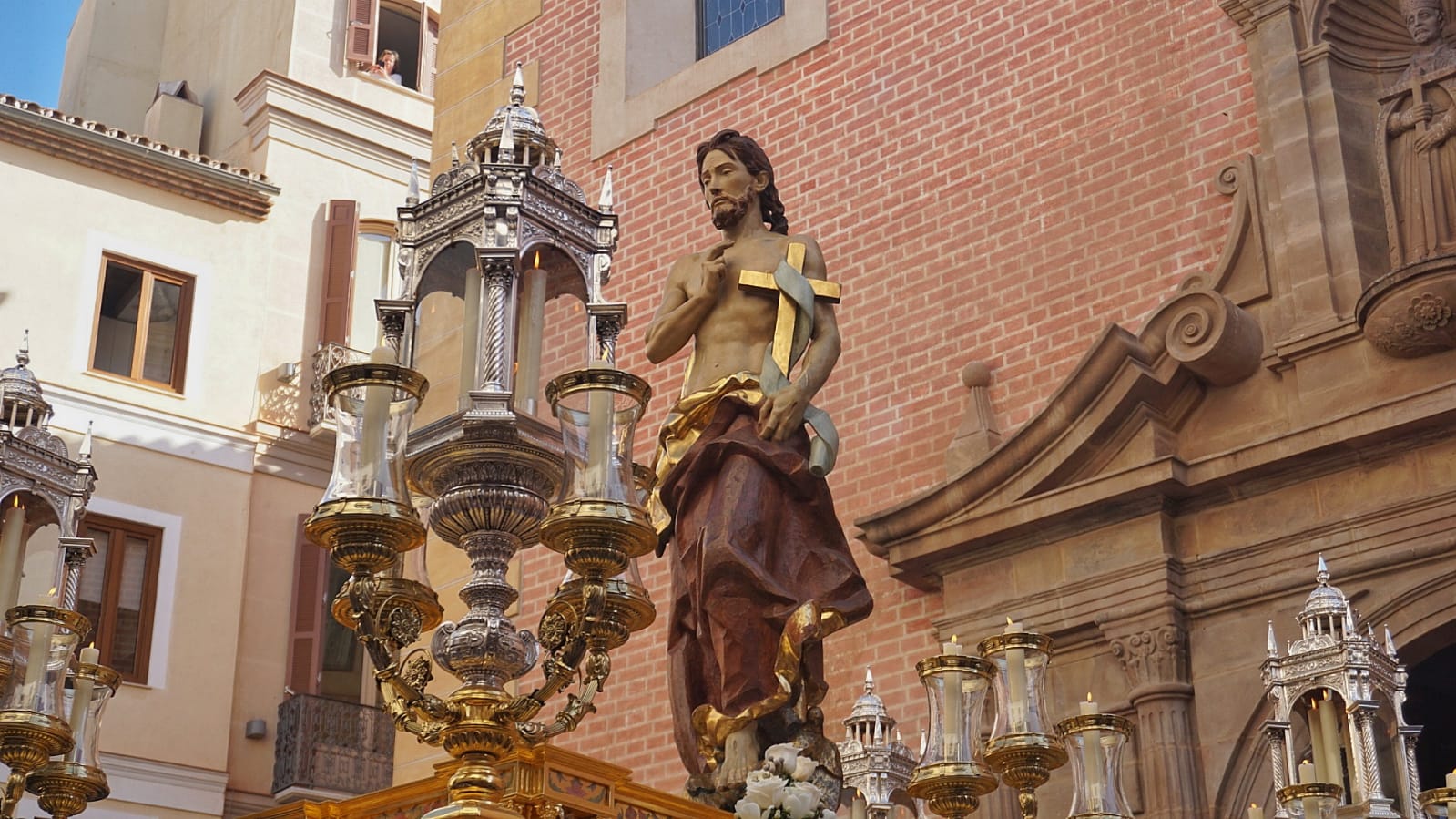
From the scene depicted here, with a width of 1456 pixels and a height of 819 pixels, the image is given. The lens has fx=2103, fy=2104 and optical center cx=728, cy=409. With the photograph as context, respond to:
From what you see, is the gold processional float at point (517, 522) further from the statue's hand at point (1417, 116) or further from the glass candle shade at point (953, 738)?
the statue's hand at point (1417, 116)

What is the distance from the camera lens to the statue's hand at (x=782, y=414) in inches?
266

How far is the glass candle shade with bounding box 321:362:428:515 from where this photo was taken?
15.6 feet

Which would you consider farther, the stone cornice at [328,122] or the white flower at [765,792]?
the stone cornice at [328,122]

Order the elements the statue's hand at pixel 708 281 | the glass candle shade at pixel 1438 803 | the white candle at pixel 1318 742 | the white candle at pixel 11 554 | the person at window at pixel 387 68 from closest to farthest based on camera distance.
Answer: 1. the glass candle shade at pixel 1438 803
2. the white candle at pixel 11 554
3. the white candle at pixel 1318 742
4. the statue's hand at pixel 708 281
5. the person at window at pixel 387 68

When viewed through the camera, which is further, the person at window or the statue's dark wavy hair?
the person at window

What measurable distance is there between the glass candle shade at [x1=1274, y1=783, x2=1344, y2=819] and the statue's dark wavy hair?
105 inches

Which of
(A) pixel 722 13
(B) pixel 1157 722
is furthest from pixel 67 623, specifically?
(A) pixel 722 13

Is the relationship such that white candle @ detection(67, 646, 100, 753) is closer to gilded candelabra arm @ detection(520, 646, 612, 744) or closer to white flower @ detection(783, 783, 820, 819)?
gilded candelabra arm @ detection(520, 646, 612, 744)

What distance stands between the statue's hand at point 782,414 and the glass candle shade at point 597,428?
185 centimetres

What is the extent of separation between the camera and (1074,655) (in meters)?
9.52

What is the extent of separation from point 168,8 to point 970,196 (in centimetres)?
1479

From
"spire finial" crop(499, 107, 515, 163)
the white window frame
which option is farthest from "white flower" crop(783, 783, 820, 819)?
the white window frame

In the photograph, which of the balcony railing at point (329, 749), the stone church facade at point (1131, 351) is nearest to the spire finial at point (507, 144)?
the stone church facade at point (1131, 351)

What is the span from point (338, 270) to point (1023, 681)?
46.9ft
